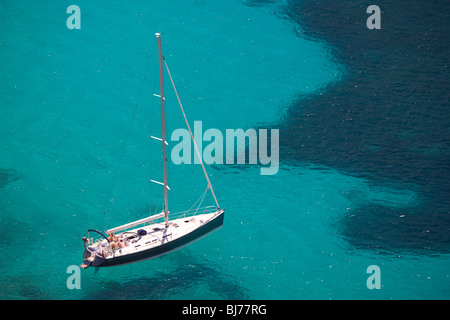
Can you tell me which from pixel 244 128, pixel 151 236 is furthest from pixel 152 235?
pixel 244 128

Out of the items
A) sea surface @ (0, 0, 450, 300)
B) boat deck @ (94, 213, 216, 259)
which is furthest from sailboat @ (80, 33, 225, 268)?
sea surface @ (0, 0, 450, 300)

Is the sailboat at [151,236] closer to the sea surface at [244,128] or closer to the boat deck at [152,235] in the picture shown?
the boat deck at [152,235]

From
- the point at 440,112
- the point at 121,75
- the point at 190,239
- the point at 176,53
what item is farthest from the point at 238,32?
the point at 190,239

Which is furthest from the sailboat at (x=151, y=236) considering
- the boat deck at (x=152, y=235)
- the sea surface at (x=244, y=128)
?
the sea surface at (x=244, y=128)

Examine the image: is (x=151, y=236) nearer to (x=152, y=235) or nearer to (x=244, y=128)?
(x=152, y=235)

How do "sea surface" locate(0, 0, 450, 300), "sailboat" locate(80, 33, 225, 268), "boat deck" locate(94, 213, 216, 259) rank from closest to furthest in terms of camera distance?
"sailboat" locate(80, 33, 225, 268)
"boat deck" locate(94, 213, 216, 259)
"sea surface" locate(0, 0, 450, 300)

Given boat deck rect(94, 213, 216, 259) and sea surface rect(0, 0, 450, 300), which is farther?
sea surface rect(0, 0, 450, 300)

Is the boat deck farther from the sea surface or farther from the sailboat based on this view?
the sea surface

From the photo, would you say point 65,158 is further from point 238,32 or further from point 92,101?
point 238,32
